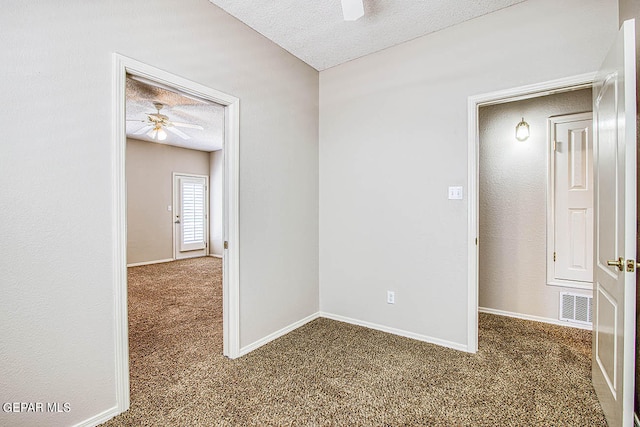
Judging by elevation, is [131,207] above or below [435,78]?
below

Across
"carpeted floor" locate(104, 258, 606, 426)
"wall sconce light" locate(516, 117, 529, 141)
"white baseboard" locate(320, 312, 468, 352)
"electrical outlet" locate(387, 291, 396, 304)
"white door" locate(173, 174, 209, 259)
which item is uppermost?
"wall sconce light" locate(516, 117, 529, 141)

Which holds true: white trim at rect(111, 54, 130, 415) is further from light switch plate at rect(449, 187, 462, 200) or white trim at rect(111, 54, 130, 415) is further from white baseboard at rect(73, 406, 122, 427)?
light switch plate at rect(449, 187, 462, 200)

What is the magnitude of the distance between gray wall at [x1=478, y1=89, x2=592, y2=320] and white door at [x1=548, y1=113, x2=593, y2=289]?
9cm

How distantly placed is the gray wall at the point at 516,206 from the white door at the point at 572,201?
0.09 m

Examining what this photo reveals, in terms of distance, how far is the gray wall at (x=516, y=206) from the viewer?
10.6 ft

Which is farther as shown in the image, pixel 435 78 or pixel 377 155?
pixel 377 155

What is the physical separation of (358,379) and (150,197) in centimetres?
621

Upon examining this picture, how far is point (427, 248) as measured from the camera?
277cm

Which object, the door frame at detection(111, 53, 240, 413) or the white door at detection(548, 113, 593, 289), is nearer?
the door frame at detection(111, 53, 240, 413)

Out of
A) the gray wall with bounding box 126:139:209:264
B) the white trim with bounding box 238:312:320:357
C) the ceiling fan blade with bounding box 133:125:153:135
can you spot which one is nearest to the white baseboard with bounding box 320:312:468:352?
the white trim with bounding box 238:312:320:357

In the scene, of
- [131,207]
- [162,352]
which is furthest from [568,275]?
[131,207]

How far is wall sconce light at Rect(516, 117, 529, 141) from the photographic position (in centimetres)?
326

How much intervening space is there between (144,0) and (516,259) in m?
4.01

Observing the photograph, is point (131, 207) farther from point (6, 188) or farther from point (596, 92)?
point (596, 92)
